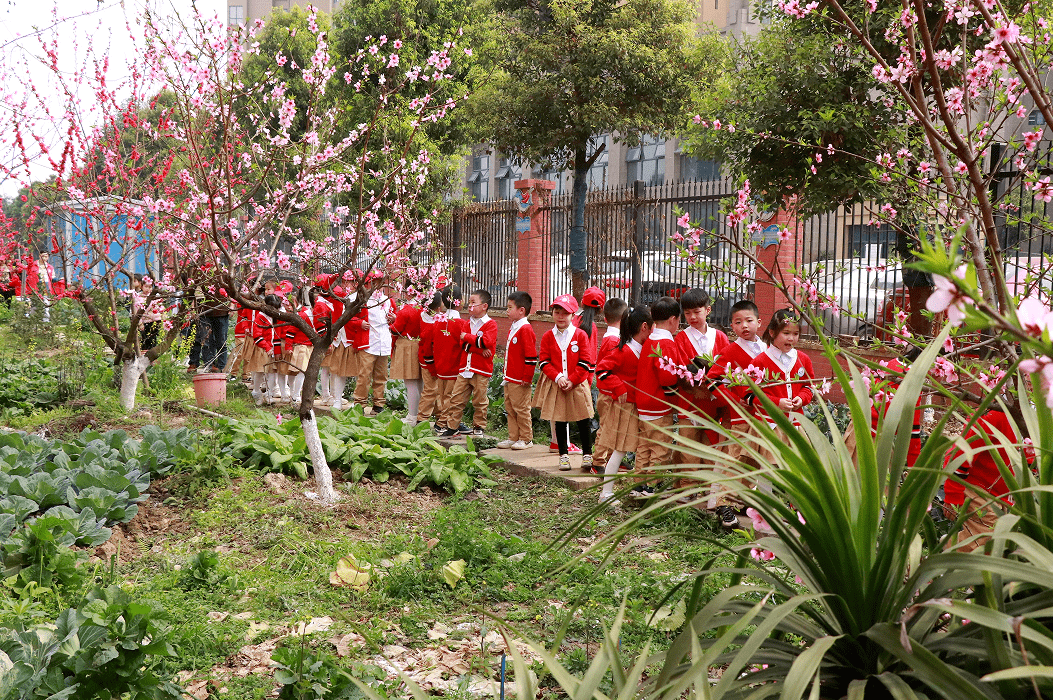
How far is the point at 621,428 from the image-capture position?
6.55 metres

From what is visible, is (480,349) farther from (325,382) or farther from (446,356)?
(325,382)

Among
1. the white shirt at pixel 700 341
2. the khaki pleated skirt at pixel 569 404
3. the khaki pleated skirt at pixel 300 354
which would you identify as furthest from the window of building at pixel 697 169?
the white shirt at pixel 700 341

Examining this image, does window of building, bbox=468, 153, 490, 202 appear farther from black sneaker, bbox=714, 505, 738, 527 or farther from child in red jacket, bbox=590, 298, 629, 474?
black sneaker, bbox=714, 505, 738, 527

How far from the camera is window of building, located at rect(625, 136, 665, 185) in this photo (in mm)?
31694

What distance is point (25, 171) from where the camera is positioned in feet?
26.0

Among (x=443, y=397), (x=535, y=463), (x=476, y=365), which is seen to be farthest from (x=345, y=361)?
(x=535, y=463)

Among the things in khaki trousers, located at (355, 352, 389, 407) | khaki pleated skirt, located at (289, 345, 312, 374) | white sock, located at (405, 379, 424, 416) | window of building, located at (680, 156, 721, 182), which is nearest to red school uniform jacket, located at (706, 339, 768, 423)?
white sock, located at (405, 379, 424, 416)

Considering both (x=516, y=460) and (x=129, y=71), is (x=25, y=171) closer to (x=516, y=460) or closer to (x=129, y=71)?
(x=129, y=71)

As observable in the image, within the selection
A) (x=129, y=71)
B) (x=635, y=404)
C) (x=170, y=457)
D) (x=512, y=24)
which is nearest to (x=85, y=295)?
(x=129, y=71)

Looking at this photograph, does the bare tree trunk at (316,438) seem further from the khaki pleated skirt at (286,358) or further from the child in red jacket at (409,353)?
the khaki pleated skirt at (286,358)

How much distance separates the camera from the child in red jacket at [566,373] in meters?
7.57

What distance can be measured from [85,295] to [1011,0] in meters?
8.59

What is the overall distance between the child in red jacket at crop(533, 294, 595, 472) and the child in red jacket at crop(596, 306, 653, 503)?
0.70 metres

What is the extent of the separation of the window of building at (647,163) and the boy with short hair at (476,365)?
2362cm
